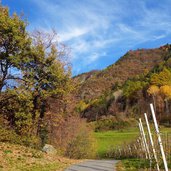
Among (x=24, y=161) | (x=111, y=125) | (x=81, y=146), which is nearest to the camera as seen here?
(x=24, y=161)

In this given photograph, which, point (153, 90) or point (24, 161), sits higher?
point (153, 90)

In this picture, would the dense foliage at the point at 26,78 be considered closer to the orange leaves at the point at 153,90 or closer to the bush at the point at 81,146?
the bush at the point at 81,146

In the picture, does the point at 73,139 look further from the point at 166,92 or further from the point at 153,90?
the point at 153,90

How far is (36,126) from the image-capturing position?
107 ft

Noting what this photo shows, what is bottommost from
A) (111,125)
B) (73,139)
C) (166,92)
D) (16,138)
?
(73,139)

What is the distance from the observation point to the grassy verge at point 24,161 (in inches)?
754

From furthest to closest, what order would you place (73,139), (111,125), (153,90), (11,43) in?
(153,90) → (111,125) → (73,139) → (11,43)

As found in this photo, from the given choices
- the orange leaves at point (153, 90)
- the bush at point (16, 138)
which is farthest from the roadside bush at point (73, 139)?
the orange leaves at point (153, 90)

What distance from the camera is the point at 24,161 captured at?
848 inches

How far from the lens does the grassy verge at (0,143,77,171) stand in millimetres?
19156

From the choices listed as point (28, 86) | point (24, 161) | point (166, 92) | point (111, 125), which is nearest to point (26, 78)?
point (28, 86)

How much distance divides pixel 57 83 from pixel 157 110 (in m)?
77.7

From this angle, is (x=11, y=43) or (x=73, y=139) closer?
(x=11, y=43)

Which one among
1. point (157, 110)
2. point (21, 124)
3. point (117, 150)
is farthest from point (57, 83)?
point (157, 110)
